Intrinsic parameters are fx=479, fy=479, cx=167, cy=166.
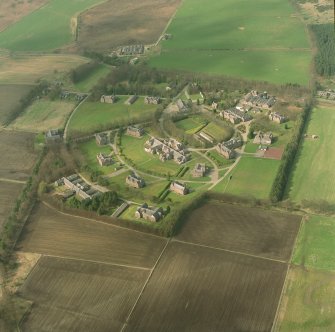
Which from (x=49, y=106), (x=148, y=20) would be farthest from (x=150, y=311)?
(x=148, y=20)

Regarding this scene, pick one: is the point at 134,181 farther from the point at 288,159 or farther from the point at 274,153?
the point at 288,159

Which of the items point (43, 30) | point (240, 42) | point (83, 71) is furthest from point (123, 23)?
point (240, 42)

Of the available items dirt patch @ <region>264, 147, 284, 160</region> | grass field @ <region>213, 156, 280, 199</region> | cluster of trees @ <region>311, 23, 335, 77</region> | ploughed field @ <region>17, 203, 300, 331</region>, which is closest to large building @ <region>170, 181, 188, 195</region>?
ploughed field @ <region>17, 203, 300, 331</region>

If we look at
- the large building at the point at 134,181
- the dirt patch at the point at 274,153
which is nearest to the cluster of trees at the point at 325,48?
the dirt patch at the point at 274,153

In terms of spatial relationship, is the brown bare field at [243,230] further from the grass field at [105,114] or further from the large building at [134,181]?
the grass field at [105,114]

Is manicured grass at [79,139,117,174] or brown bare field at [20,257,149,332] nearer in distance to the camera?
brown bare field at [20,257,149,332]

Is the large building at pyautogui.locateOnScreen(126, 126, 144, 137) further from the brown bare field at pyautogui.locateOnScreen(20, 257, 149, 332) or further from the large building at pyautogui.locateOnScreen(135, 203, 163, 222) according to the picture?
the brown bare field at pyautogui.locateOnScreen(20, 257, 149, 332)
